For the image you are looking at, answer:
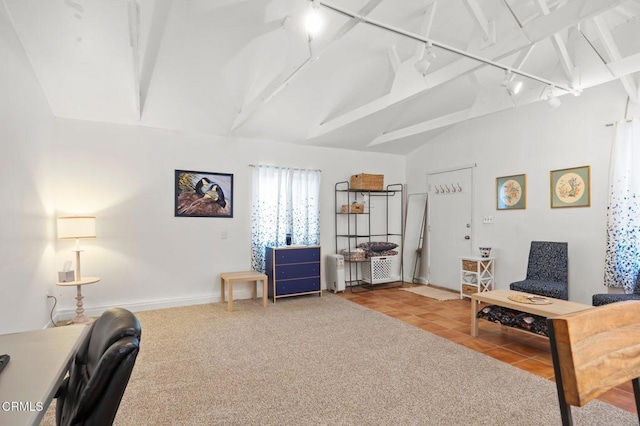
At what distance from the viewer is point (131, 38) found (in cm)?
292

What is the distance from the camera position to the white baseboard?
423 cm

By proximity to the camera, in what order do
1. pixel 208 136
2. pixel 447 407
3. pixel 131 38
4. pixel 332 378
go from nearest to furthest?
pixel 447 407 < pixel 332 378 < pixel 131 38 < pixel 208 136

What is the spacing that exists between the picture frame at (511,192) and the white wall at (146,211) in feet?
11.5

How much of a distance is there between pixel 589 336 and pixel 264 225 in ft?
15.6

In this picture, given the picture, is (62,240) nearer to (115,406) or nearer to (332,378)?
(332,378)

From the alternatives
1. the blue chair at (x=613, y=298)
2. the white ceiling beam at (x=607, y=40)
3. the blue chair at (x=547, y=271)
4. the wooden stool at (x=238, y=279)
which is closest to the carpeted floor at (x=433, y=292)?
the blue chair at (x=547, y=271)

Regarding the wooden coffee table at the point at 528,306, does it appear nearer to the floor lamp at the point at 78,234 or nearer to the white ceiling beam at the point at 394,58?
the white ceiling beam at the point at 394,58

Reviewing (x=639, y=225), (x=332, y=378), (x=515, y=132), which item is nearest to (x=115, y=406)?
(x=332, y=378)

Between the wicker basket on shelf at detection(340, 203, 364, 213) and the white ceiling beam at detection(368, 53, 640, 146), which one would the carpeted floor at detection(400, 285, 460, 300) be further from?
the white ceiling beam at detection(368, 53, 640, 146)

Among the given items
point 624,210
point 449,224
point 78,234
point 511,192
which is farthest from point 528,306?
point 78,234

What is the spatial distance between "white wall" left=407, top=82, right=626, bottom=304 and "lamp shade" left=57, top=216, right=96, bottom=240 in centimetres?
540

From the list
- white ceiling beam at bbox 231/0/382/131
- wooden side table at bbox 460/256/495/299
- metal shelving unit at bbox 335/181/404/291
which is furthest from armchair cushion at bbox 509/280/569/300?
white ceiling beam at bbox 231/0/382/131

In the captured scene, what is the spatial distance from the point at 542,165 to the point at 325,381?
160 inches

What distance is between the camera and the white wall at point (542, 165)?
4043 mm
